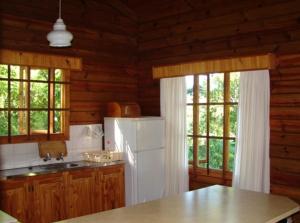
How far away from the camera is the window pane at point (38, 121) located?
4.31 meters

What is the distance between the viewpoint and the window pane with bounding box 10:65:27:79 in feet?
13.5

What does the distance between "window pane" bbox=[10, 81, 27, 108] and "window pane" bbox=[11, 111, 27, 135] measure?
0.10m

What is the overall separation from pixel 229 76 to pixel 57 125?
91.3 inches

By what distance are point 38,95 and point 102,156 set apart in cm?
113

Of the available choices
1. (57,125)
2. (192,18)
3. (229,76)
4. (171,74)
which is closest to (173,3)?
(192,18)

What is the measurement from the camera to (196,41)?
15.5 ft

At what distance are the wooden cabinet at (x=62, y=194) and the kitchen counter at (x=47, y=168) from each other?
48 mm

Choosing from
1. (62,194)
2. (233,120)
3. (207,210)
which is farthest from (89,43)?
(207,210)

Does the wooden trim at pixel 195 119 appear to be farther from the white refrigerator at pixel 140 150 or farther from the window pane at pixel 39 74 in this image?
the window pane at pixel 39 74

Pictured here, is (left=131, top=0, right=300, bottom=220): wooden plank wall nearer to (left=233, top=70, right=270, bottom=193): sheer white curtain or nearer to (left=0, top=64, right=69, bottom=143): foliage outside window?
(left=233, top=70, right=270, bottom=193): sheer white curtain

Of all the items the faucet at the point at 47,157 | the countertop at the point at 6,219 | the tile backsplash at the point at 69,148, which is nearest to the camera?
the countertop at the point at 6,219

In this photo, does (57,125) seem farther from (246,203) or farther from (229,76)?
(246,203)

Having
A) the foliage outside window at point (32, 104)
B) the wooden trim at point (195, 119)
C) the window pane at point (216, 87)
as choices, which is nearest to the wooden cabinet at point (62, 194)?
the foliage outside window at point (32, 104)

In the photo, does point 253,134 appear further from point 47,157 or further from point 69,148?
point 47,157
